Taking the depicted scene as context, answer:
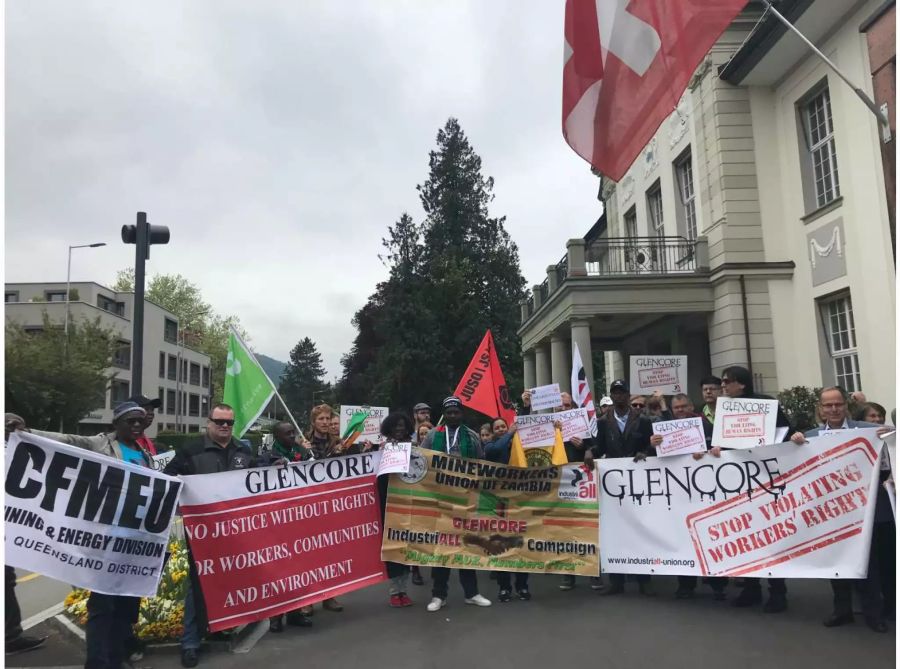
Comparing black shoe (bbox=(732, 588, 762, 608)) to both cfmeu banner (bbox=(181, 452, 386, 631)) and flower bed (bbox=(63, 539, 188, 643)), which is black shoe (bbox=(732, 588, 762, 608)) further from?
flower bed (bbox=(63, 539, 188, 643))

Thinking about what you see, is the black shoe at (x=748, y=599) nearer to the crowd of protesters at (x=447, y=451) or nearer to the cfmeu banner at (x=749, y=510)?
the crowd of protesters at (x=447, y=451)

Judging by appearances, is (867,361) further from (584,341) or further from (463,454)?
(463,454)

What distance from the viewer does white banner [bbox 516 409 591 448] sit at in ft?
23.5

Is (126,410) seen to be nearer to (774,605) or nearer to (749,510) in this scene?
(749,510)

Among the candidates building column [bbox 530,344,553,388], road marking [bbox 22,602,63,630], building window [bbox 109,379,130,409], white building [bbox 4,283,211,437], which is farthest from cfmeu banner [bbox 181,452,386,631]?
building window [bbox 109,379,130,409]

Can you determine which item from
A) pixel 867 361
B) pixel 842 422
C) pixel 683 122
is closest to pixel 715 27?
pixel 842 422

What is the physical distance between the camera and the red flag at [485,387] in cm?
958

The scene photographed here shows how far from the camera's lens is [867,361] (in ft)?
43.9

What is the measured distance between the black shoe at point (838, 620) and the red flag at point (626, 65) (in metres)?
4.19

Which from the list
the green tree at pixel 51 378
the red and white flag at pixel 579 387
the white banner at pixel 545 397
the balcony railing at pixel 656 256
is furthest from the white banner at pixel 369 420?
the green tree at pixel 51 378

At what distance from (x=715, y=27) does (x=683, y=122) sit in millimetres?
14795

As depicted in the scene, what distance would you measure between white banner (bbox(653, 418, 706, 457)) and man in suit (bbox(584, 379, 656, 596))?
27 cm

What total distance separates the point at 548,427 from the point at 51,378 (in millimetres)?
30309

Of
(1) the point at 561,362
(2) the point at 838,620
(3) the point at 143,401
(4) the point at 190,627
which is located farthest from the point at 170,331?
(2) the point at 838,620
